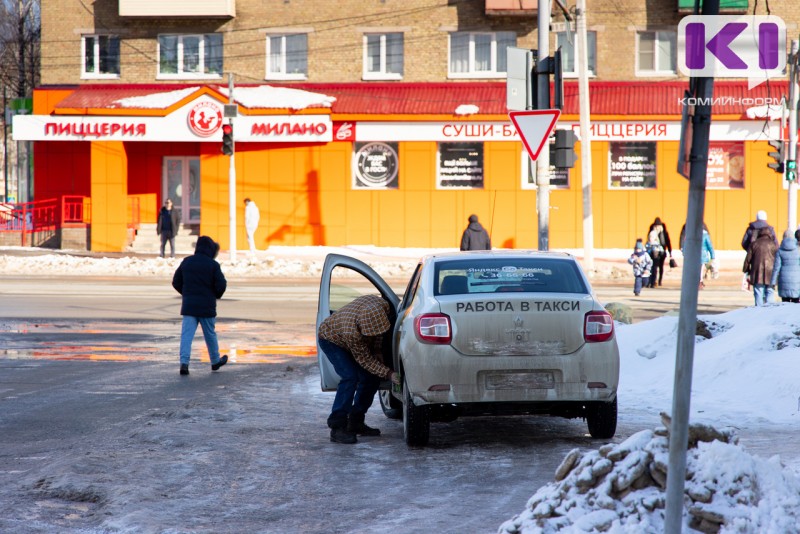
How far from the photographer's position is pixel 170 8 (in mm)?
36594

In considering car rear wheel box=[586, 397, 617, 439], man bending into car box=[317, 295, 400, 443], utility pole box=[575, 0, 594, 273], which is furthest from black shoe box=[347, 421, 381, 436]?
utility pole box=[575, 0, 594, 273]

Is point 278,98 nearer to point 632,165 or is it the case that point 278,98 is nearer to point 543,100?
point 632,165

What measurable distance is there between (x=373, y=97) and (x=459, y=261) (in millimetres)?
27235

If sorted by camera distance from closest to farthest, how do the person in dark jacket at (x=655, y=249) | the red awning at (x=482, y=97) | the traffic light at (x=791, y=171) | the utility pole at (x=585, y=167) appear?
the person in dark jacket at (x=655, y=249), the utility pole at (x=585, y=167), the traffic light at (x=791, y=171), the red awning at (x=482, y=97)

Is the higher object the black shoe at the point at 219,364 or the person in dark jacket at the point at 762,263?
the person in dark jacket at the point at 762,263

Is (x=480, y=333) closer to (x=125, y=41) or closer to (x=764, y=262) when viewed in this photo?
(x=764, y=262)

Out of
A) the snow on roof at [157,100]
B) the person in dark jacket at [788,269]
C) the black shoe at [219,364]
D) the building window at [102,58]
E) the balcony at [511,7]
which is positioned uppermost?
the balcony at [511,7]

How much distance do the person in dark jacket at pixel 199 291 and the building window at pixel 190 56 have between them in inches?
991

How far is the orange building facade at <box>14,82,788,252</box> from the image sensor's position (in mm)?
34750

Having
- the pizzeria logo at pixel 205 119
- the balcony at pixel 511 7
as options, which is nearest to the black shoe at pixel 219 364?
the pizzeria logo at pixel 205 119

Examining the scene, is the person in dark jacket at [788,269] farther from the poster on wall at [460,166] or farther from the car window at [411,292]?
the poster on wall at [460,166]

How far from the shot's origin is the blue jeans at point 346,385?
866 cm

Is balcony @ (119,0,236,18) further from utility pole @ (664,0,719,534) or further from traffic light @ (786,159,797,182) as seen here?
utility pole @ (664,0,719,534)

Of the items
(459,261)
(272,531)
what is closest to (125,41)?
(459,261)
